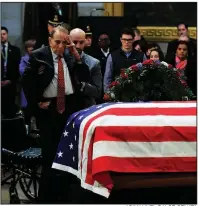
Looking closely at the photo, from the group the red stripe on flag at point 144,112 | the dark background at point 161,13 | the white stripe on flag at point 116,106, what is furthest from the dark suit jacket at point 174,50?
the red stripe on flag at point 144,112

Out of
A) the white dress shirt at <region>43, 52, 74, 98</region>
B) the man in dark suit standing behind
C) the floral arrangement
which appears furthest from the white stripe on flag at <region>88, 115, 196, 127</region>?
the man in dark suit standing behind

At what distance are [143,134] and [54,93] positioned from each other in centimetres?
150

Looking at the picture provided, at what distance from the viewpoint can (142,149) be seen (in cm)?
533

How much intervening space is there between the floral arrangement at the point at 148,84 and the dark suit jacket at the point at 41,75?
0.43 meters

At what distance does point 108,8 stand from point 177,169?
7.56 m

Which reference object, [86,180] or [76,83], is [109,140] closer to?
[86,180]

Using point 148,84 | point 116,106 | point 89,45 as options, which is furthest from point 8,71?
point 116,106

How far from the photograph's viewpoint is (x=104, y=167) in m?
5.23

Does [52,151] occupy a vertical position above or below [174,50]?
below

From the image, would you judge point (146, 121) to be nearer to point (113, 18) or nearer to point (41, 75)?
point (41, 75)

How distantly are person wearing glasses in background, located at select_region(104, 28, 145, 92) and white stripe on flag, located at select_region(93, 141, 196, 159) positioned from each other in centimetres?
342

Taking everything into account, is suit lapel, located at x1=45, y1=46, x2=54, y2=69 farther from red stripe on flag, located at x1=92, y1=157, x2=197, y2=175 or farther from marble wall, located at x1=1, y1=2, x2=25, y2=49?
marble wall, located at x1=1, y1=2, x2=25, y2=49

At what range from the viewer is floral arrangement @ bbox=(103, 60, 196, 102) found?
6312 millimetres

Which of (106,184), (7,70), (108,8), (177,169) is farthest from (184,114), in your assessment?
(108,8)
